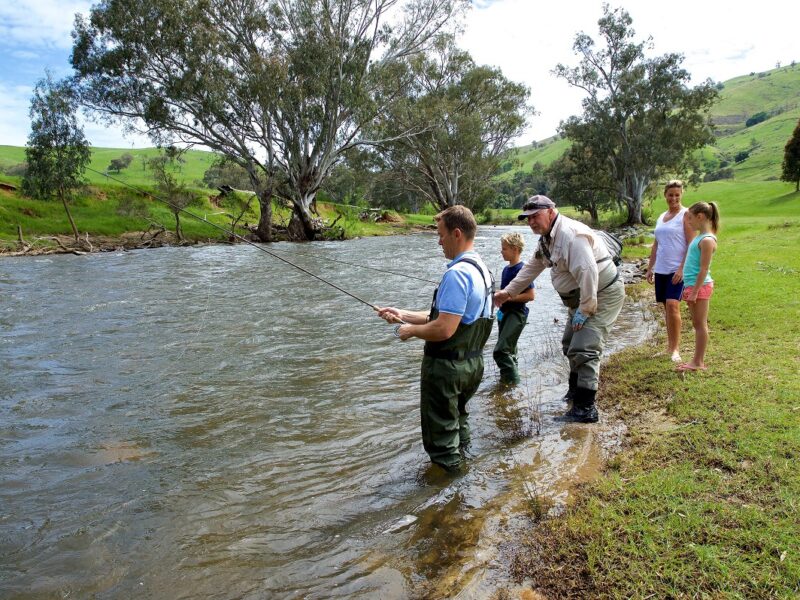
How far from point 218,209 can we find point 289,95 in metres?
17.2

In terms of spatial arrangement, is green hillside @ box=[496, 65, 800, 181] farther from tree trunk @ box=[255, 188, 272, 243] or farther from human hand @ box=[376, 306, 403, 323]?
human hand @ box=[376, 306, 403, 323]

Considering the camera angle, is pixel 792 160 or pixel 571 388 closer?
pixel 571 388

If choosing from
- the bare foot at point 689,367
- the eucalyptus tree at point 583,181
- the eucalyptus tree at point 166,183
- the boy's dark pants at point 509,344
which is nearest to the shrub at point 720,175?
the eucalyptus tree at point 583,181

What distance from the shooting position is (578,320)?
5.84 m

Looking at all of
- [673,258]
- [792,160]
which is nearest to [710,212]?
[673,258]

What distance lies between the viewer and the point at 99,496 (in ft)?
14.7

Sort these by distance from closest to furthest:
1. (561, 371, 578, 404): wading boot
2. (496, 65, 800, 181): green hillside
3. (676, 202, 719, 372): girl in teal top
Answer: (676, 202, 719, 372): girl in teal top, (561, 371, 578, 404): wading boot, (496, 65, 800, 181): green hillside

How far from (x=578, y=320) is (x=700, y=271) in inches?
77.1

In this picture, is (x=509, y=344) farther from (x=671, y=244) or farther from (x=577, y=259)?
A: (x=671, y=244)

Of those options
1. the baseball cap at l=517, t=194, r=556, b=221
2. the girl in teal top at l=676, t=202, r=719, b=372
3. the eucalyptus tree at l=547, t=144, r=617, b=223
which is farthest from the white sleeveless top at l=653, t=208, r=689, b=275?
the eucalyptus tree at l=547, t=144, r=617, b=223

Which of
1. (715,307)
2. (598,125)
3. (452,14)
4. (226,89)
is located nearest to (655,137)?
(598,125)

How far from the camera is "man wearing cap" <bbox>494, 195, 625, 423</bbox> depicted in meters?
5.59

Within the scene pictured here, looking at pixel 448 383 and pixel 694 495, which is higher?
pixel 448 383

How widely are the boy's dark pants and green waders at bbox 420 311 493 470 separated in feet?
9.55
